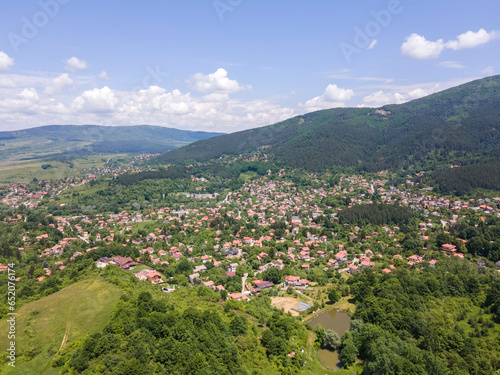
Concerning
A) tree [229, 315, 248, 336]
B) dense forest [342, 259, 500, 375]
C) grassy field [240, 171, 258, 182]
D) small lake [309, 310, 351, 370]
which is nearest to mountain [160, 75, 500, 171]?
grassy field [240, 171, 258, 182]

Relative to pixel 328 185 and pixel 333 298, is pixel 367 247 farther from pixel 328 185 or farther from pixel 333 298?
pixel 328 185

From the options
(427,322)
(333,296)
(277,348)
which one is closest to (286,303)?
(333,296)

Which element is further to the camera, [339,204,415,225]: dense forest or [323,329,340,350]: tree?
[339,204,415,225]: dense forest

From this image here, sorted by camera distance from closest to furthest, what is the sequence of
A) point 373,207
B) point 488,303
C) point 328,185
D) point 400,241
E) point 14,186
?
1. point 488,303
2. point 400,241
3. point 373,207
4. point 328,185
5. point 14,186

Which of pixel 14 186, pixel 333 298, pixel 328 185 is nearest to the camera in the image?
pixel 333 298

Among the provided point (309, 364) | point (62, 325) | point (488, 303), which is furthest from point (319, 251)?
point (62, 325)

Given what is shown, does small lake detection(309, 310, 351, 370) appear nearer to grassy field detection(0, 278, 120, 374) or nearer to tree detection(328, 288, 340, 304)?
tree detection(328, 288, 340, 304)

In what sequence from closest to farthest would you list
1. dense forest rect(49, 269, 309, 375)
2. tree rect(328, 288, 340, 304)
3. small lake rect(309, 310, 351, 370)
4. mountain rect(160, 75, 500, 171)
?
1. dense forest rect(49, 269, 309, 375)
2. small lake rect(309, 310, 351, 370)
3. tree rect(328, 288, 340, 304)
4. mountain rect(160, 75, 500, 171)
